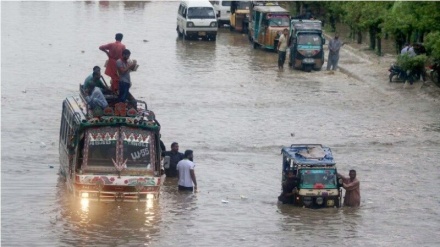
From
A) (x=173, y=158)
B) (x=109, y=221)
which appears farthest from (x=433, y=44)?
(x=109, y=221)

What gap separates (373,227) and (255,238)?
7.79 feet

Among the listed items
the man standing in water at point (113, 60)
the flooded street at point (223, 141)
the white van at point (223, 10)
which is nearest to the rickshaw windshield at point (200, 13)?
the flooded street at point (223, 141)

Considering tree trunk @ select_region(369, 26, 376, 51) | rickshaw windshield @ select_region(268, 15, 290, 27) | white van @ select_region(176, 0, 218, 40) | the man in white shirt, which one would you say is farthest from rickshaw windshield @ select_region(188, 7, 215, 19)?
the man in white shirt

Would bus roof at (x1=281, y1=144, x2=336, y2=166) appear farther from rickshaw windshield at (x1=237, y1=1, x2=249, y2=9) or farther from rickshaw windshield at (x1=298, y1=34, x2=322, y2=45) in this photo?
rickshaw windshield at (x1=237, y1=1, x2=249, y2=9)

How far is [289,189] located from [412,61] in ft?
52.7

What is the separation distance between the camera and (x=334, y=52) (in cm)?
4453

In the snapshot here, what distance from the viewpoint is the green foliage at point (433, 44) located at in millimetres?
37281

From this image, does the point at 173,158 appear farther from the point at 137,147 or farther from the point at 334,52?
the point at 334,52

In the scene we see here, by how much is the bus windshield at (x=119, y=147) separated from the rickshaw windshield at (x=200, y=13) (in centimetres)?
3021

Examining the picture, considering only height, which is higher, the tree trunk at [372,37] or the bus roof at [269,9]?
the bus roof at [269,9]

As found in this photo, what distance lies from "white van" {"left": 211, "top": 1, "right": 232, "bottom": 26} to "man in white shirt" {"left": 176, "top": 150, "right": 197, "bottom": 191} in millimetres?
33516

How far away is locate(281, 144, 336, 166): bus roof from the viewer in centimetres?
2417

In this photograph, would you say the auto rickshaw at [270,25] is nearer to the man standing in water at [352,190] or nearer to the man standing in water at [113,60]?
the man standing in water at [113,60]

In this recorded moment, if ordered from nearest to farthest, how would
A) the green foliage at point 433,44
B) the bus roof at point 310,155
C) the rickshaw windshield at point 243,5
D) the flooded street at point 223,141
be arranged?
1. the flooded street at point 223,141
2. the bus roof at point 310,155
3. the green foliage at point 433,44
4. the rickshaw windshield at point 243,5
